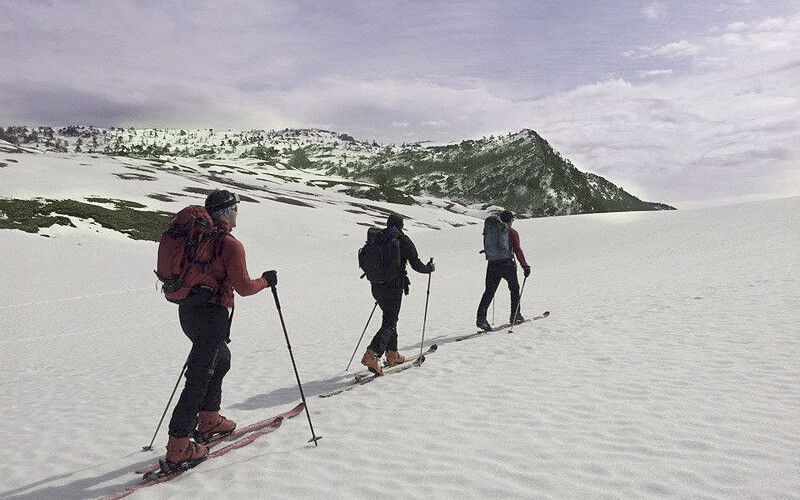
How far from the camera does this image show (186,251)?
5.40 m

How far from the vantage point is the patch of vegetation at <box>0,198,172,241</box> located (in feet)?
131

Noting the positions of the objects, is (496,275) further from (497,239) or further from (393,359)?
(393,359)

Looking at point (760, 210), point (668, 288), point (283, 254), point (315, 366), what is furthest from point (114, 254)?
point (760, 210)

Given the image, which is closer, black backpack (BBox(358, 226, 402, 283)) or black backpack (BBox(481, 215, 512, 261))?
black backpack (BBox(358, 226, 402, 283))

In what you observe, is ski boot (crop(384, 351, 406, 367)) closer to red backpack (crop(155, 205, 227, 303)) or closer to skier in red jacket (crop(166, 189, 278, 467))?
skier in red jacket (crop(166, 189, 278, 467))

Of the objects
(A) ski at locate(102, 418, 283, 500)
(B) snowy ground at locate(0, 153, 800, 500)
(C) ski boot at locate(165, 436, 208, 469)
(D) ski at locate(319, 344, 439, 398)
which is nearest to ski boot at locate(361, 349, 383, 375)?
(D) ski at locate(319, 344, 439, 398)

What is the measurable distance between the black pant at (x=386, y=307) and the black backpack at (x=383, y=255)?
0.22 meters

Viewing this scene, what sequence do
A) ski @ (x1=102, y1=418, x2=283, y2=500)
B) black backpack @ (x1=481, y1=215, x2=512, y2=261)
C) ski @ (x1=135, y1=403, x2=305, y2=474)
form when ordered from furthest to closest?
1. black backpack @ (x1=481, y1=215, x2=512, y2=261)
2. ski @ (x1=135, y1=403, x2=305, y2=474)
3. ski @ (x1=102, y1=418, x2=283, y2=500)

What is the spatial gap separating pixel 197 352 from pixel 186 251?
3.74ft

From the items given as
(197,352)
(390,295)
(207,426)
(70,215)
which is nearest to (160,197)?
(70,215)

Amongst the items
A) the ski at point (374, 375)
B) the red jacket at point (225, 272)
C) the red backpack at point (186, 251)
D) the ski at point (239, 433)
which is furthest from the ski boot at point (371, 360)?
the red backpack at point (186, 251)

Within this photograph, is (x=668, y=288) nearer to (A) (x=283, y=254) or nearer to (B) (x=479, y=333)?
(B) (x=479, y=333)

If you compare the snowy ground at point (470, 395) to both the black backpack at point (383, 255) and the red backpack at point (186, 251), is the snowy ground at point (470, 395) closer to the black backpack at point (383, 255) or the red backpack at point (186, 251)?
the black backpack at point (383, 255)

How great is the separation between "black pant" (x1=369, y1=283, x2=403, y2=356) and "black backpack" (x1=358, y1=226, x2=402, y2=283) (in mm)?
222
